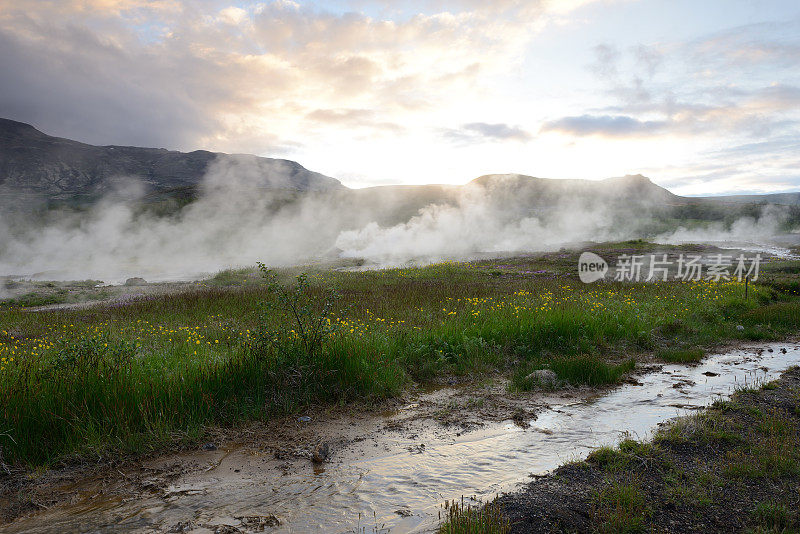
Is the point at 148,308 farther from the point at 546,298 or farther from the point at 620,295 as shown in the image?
the point at 620,295

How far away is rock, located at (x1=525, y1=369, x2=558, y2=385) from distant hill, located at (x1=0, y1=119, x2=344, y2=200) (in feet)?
359

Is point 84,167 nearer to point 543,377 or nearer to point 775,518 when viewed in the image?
point 543,377

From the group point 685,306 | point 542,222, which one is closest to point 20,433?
point 685,306

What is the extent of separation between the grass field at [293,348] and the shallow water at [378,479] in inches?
43.4

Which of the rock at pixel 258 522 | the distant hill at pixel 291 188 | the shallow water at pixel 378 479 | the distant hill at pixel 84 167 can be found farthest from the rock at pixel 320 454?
the distant hill at pixel 84 167

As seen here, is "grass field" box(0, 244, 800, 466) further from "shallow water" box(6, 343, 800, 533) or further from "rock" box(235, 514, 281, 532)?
"rock" box(235, 514, 281, 532)

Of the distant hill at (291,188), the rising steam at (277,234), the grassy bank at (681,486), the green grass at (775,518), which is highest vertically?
the distant hill at (291,188)

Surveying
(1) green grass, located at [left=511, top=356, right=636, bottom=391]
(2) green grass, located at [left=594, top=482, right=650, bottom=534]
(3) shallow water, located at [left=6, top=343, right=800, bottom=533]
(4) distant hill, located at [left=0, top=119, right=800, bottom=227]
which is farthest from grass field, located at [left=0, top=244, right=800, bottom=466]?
(4) distant hill, located at [left=0, top=119, right=800, bottom=227]

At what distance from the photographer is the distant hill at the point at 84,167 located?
125375mm

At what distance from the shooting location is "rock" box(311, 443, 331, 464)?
5059 millimetres

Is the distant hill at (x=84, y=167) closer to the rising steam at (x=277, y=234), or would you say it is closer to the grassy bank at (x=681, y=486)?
the rising steam at (x=277, y=234)

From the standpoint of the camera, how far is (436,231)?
191ft

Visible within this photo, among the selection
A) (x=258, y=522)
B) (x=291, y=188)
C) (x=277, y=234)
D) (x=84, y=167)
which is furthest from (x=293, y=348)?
(x=84, y=167)

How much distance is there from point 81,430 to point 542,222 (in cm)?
8602
